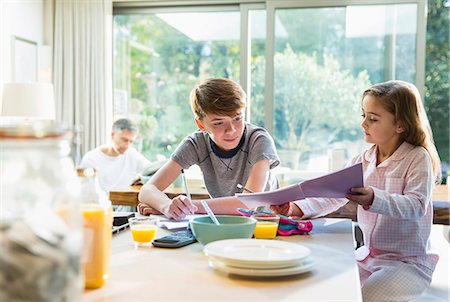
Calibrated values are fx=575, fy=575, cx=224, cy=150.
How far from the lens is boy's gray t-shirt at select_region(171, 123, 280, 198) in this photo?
2.39m

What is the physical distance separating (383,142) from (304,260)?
1.05m

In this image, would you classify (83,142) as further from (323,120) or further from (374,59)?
(374,59)

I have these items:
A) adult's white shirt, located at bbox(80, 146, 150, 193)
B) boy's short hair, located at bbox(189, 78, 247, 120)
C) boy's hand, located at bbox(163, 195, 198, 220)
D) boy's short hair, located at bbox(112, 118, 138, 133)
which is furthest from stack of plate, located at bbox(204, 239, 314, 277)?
adult's white shirt, located at bbox(80, 146, 150, 193)

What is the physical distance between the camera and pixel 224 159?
2426mm

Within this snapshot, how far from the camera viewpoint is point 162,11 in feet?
18.9

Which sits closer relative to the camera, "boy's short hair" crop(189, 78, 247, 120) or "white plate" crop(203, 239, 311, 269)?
"white plate" crop(203, 239, 311, 269)

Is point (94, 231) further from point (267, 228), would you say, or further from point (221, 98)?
point (221, 98)

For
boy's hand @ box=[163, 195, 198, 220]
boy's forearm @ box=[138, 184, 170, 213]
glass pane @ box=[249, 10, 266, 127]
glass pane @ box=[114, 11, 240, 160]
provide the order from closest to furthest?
boy's hand @ box=[163, 195, 198, 220], boy's forearm @ box=[138, 184, 170, 213], glass pane @ box=[249, 10, 266, 127], glass pane @ box=[114, 11, 240, 160]

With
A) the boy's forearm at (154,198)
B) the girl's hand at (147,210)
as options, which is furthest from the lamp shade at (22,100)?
the girl's hand at (147,210)

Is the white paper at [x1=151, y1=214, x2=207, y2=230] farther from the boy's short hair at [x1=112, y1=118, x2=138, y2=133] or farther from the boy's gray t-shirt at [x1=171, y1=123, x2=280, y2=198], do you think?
the boy's short hair at [x1=112, y1=118, x2=138, y2=133]

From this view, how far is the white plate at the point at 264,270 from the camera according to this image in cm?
113

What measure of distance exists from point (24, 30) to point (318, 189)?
14.3 feet

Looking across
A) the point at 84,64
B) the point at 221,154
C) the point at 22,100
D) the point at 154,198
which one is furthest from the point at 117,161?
the point at 154,198

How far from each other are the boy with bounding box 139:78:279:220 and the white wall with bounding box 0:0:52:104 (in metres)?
3.09
